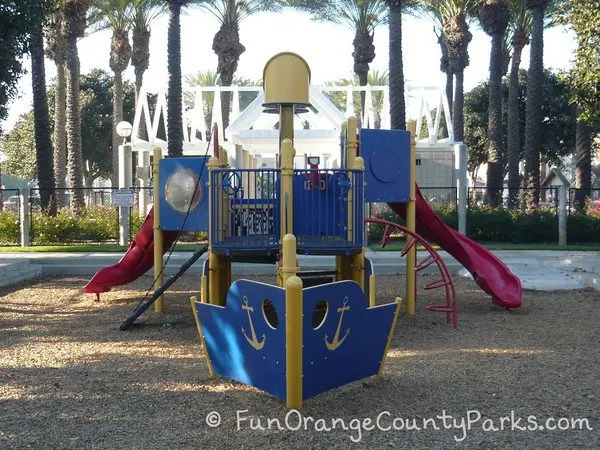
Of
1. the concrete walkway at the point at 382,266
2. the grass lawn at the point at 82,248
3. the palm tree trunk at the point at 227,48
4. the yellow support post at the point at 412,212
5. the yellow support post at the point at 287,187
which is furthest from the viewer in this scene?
the palm tree trunk at the point at 227,48

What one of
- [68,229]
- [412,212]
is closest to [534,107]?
[68,229]

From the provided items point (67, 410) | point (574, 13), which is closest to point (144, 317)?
point (67, 410)

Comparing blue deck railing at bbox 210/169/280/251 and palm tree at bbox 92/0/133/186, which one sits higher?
palm tree at bbox 92/0/133/186

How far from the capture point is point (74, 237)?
76.2 feet

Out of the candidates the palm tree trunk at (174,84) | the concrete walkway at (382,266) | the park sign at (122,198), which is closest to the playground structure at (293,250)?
the concrete walkway at (382,266)

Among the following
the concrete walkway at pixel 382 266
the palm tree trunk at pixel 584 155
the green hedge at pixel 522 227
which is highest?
the palm tree trunk at pixel 584 155

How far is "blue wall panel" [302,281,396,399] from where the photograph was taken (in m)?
6.16

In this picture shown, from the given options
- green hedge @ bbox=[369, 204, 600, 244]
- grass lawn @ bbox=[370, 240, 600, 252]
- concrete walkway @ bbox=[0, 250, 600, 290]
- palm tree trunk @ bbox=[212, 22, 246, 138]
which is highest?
palm tree trunk @ bbox=[212, 22, 246, 138]

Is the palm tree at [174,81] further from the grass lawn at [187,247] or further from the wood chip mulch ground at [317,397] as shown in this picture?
the wood chip mulch ground at [317,397]

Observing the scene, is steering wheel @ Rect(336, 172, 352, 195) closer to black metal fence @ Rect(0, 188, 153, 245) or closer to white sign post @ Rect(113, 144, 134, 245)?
white sign post @ Rect(113, 144, 134, 245)

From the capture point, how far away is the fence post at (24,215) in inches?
854

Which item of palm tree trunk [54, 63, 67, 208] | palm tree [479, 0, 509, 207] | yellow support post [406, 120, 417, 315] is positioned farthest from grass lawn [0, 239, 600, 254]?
palm tree trunk [54, 63, 67, 208]

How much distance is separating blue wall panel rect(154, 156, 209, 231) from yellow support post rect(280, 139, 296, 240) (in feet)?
9.36

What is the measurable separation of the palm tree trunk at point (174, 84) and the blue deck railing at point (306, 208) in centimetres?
1500
